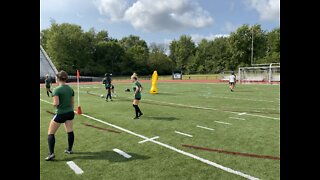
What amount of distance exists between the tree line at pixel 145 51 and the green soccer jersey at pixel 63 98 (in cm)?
7189

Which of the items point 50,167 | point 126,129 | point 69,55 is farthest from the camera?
point 69,55

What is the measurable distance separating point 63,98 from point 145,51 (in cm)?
11057

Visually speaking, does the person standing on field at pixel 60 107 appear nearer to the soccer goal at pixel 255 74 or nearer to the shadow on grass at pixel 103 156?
the shadow on grass at pixel 103 156

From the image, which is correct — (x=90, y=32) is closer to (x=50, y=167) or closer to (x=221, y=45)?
(x=221, y=45)

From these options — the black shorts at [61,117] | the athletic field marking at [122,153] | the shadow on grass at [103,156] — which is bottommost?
the shadow on grass at [103,156]

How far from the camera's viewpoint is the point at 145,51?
115 meters

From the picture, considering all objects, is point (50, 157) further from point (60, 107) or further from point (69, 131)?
point (60, 107)

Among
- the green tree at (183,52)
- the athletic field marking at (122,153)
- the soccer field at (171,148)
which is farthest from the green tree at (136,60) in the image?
the athletic field marking at (122,153)

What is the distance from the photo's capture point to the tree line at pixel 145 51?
86.4 meters

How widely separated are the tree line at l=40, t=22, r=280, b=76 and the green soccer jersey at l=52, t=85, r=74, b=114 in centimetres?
7189

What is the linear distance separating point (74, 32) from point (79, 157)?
94936mm

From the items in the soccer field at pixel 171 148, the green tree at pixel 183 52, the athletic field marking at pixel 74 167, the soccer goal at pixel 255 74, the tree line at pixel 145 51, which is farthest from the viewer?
the green tree at pixel 183 52

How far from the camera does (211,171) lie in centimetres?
528
